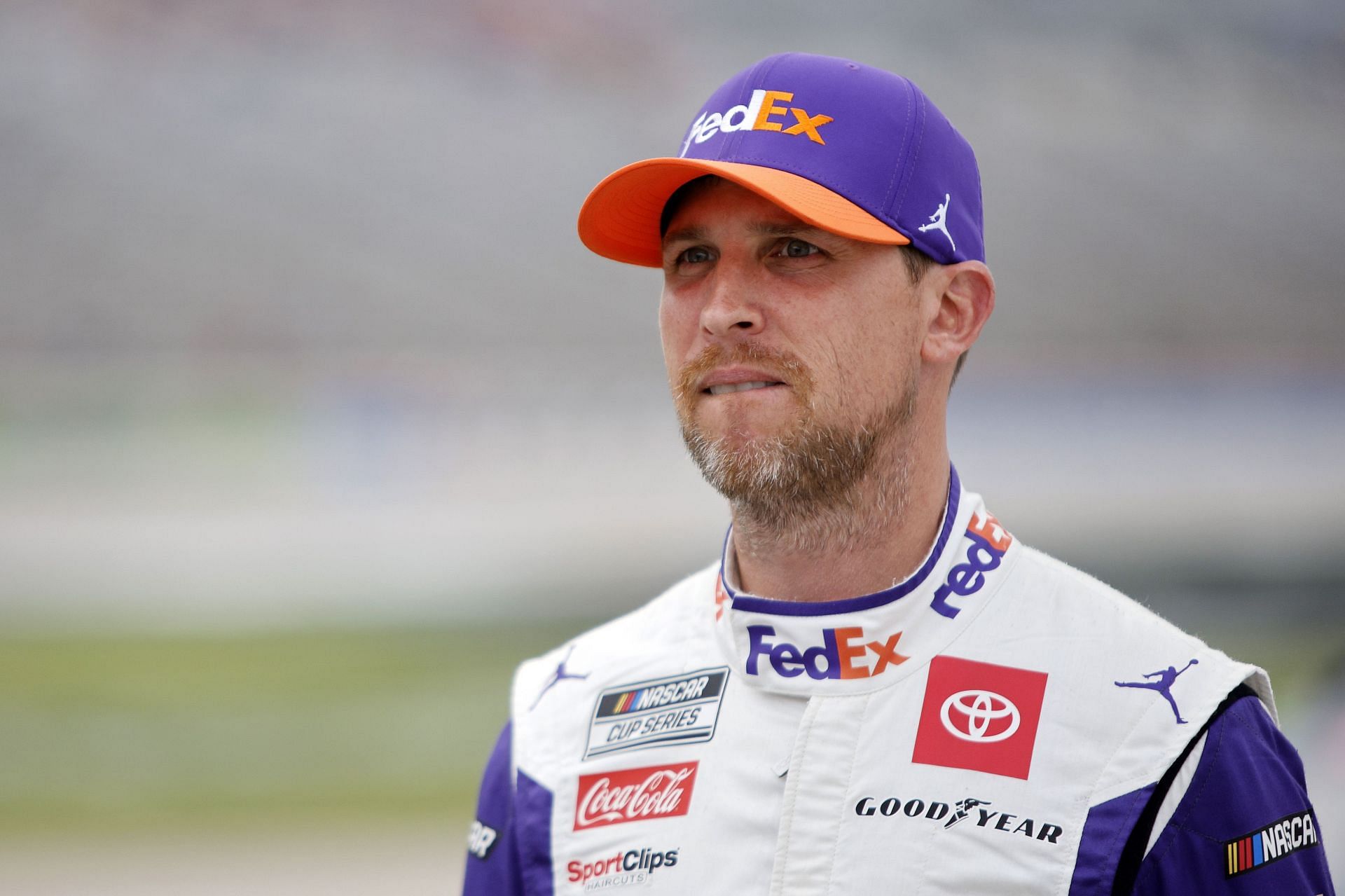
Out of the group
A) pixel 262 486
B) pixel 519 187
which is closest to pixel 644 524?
pixel 262 486

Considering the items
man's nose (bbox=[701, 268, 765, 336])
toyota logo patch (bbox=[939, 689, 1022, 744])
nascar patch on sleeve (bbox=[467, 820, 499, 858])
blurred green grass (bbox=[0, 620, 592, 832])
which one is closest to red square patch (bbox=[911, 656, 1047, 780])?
toyota logo patch (bbox=[939, 689, 1022, 744])

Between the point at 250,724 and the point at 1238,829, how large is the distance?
729 cm

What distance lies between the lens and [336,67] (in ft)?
40.7

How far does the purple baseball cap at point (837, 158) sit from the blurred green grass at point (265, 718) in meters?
5.57

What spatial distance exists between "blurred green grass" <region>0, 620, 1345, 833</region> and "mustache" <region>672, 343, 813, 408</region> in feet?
18.1

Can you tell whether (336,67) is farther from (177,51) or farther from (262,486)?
(262,486)

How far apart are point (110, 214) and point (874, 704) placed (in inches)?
470

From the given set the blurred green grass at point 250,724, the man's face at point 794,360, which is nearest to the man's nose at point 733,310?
the man's face at point 794,360

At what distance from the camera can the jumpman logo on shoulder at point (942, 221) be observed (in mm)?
1329

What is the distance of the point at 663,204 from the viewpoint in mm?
1429

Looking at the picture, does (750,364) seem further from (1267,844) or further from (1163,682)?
(1267,844)

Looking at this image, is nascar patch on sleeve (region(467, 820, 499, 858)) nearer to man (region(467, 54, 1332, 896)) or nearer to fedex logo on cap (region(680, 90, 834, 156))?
man (region(467, 54, 1332, 896))

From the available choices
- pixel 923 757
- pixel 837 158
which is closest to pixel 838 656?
pixel 923 757

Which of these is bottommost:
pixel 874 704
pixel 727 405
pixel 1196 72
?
pixel 874 704
